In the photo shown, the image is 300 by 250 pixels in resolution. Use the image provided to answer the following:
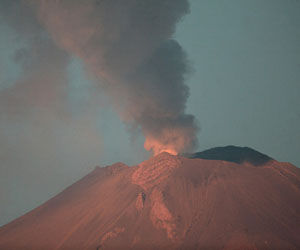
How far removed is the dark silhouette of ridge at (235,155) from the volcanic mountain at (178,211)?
0.17 meters

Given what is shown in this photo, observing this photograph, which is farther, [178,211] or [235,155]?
[235,155]

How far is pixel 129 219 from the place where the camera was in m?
42.4

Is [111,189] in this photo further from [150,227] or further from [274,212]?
[274,212]

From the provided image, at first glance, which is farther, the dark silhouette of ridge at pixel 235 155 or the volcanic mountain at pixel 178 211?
the dark silhouette of ridge at pixel 235 155

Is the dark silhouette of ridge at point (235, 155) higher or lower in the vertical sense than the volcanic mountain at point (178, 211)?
higher

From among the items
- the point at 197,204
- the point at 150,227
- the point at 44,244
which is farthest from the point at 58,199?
the point at 197,204

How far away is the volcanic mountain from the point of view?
3547 centimetres

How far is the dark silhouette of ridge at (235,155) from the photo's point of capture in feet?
175

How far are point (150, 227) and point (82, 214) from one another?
43.1 ft

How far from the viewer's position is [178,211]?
4066 centimetres

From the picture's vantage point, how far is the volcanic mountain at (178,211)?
3547 centimetres

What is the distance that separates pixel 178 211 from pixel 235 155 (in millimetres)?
20617

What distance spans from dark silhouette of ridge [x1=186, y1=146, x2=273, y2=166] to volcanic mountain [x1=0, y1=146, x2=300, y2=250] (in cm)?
17

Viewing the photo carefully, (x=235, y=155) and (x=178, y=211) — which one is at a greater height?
(x=235, y=155)
